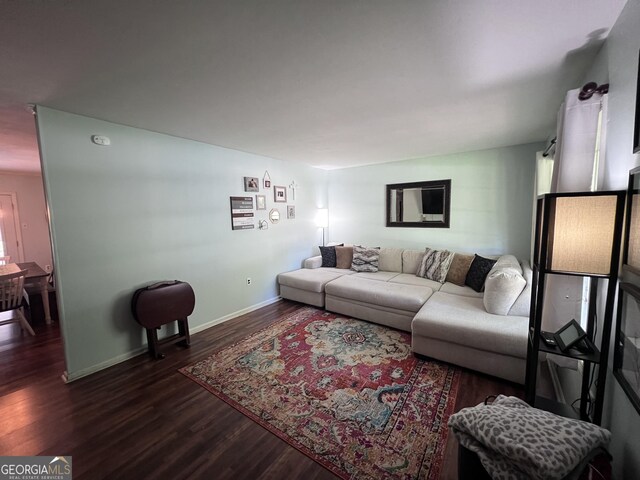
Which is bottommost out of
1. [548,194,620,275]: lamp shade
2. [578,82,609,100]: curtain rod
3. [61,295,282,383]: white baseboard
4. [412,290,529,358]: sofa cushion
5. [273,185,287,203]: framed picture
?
[61,295,282,383]: white baseboard

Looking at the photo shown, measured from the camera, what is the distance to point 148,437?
167 cm

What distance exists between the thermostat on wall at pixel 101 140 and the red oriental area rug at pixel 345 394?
227cm

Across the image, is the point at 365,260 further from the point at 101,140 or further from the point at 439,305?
the point at 101,140

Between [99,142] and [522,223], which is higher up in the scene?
[99,142]

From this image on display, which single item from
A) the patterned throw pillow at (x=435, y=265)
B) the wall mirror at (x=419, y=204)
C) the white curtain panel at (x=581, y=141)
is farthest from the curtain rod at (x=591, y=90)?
the wall mirror at (x=419, y=204)

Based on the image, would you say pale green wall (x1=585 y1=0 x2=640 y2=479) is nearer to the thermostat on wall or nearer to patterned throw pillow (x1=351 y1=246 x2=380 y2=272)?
patterned throw pillow (x1=351 y1=246 x2=380 y2=272)

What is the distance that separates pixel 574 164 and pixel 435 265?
234 centimetres

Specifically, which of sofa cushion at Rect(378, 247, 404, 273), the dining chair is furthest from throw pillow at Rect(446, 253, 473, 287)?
the dining chair

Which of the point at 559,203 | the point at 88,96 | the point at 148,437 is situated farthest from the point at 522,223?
the point at 88,96

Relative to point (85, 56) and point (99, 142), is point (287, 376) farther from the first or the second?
point (99, 142)

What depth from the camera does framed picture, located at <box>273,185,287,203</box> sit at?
415cm

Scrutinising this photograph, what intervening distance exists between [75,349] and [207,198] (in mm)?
1955

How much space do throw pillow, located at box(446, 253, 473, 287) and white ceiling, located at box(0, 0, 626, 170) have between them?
1711 mm

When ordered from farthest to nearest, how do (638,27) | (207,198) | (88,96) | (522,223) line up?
(522,223) < (207,198) < (88,96) < (638,27)
